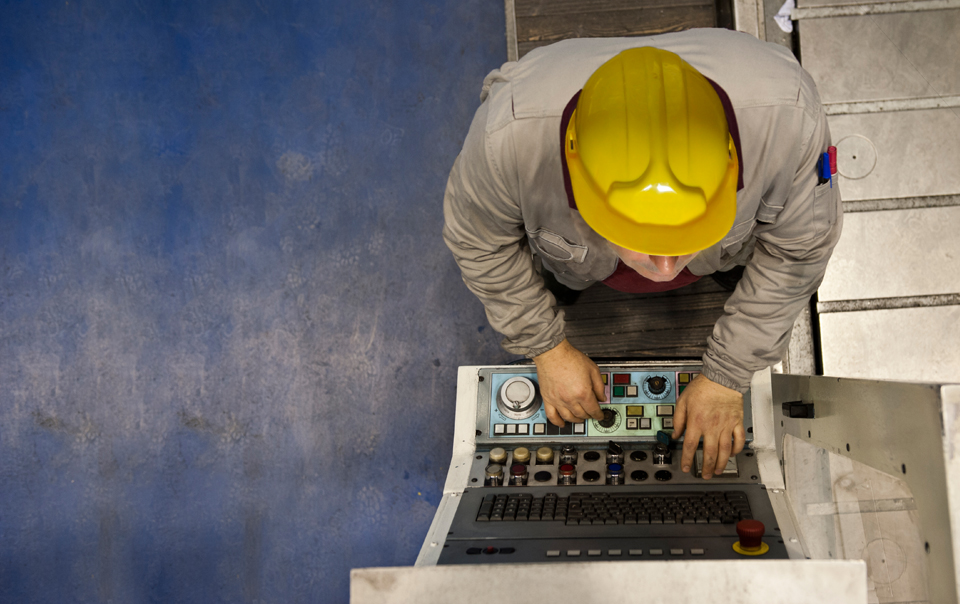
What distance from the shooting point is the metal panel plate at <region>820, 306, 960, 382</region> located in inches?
63.2

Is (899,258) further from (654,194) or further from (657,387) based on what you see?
(654,194)

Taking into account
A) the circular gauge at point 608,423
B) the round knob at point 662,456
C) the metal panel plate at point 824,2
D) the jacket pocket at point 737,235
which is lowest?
the round knob at point 662,456

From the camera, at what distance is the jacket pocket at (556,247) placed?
1.02 meters

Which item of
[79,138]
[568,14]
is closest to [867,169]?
[568,14]

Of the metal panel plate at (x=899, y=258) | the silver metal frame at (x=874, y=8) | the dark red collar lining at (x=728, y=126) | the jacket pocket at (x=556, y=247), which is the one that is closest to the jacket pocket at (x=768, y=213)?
the dark red collar lining at (x=728, y=126)

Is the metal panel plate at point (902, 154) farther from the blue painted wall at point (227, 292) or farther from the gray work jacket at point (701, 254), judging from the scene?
the blue painted wall at point (227, 292)

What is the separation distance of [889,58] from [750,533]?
4.85ft

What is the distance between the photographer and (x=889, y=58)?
1.65 m

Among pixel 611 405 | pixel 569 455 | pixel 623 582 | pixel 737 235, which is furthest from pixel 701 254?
pixel 623 582

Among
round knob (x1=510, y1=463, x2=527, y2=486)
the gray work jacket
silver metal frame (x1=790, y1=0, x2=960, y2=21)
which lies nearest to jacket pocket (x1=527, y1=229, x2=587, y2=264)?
the gray work jacket

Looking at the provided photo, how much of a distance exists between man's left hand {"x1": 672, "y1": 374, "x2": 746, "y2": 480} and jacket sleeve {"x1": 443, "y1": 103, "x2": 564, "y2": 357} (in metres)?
0.25

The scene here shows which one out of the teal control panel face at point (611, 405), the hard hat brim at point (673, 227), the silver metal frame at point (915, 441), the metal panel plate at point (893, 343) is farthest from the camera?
the metal panel plate at point (893, 343)

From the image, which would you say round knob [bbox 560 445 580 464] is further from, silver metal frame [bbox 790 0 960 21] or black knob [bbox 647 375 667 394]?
silver metal frame [bbox 790 0 960 21]

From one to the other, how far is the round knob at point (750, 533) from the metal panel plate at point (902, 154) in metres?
1.17
